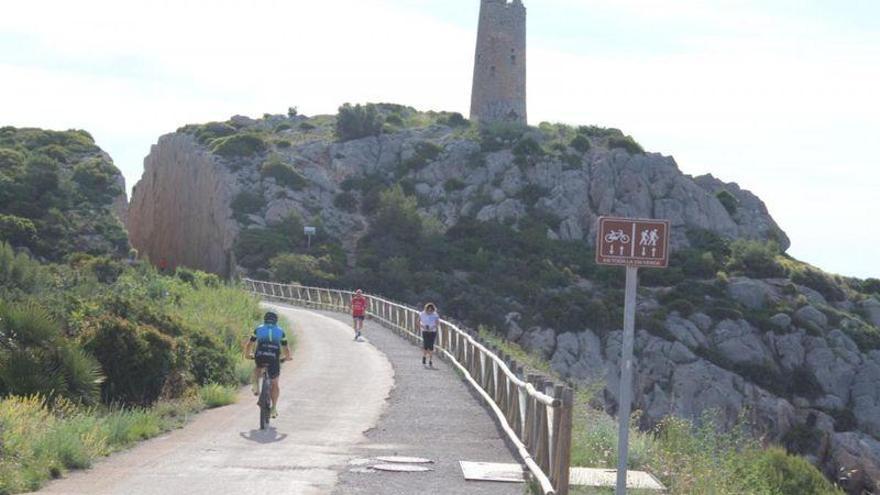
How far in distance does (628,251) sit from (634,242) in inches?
3.6

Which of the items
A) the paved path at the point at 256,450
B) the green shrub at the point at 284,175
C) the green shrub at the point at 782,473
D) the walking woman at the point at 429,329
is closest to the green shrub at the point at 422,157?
the green shrub at the point at 284,175

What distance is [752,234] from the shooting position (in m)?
88.6

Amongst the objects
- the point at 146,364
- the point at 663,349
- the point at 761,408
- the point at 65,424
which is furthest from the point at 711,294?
the point at 65,424

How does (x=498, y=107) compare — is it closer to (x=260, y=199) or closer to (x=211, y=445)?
(x=260, y=199)

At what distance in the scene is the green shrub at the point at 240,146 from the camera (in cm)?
9339

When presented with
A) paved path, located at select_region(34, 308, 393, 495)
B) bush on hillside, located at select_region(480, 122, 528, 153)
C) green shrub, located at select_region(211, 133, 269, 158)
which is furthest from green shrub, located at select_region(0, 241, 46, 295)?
bush on hillside, located at select_region(480, 122, 528, 153)

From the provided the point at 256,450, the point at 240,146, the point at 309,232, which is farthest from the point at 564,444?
the point at 240,146

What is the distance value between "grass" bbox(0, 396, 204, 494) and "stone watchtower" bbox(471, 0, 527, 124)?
257 ft

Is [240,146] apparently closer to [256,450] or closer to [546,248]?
[546,248]

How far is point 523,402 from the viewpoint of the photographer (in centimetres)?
1553

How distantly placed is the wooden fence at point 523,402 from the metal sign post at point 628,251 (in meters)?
1.29

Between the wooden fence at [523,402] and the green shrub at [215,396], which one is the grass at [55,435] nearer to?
the green shrub at [215,396]

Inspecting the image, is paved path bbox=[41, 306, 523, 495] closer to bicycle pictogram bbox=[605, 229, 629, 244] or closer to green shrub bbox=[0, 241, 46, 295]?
bicycle pictogram bbox=[605, 229, 629, 244]

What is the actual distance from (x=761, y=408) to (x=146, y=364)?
4127cm
